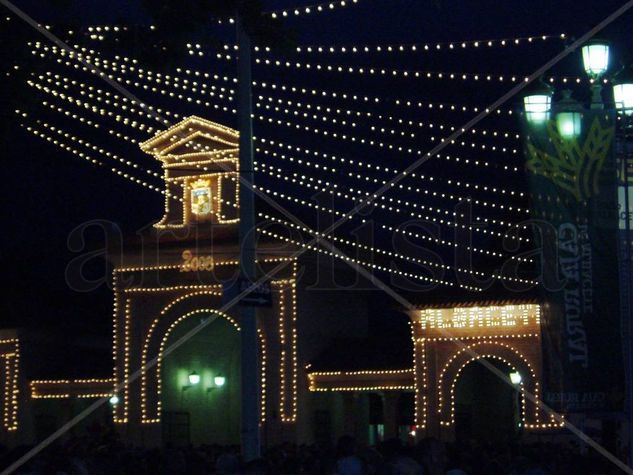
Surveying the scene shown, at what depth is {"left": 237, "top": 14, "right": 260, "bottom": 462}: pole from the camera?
16297 mm

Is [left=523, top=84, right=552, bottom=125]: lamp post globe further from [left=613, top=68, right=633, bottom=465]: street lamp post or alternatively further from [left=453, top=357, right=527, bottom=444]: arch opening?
[left=453, top=357, right=527, bottom=444]: arch opening

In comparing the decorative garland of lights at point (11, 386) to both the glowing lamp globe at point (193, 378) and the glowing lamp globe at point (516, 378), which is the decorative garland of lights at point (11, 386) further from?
the glowing lamp globe at point (516, 378)

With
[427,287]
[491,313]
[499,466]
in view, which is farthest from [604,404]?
[427,287]

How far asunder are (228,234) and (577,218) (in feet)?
57.1

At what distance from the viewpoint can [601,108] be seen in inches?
661

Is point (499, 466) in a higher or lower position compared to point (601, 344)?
lower

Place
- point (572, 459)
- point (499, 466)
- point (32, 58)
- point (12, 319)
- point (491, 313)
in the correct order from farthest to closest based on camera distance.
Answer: point (12, 319)
point (491, 313)
point (572, 459)
point (499, 466)
point (32, 58)

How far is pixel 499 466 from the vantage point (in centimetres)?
1730

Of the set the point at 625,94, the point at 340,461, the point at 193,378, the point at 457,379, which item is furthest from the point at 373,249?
the point at 340,461

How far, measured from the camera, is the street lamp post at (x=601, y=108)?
1661cm

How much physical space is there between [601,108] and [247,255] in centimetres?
519

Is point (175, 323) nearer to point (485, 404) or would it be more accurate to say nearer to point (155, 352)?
point (155, 352)

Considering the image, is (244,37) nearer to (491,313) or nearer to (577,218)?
(577,218)

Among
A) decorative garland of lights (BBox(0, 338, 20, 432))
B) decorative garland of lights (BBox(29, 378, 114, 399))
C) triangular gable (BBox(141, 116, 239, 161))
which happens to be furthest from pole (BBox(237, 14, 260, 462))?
decorative garland of lights (BBox(0, 338, 20, 432))
